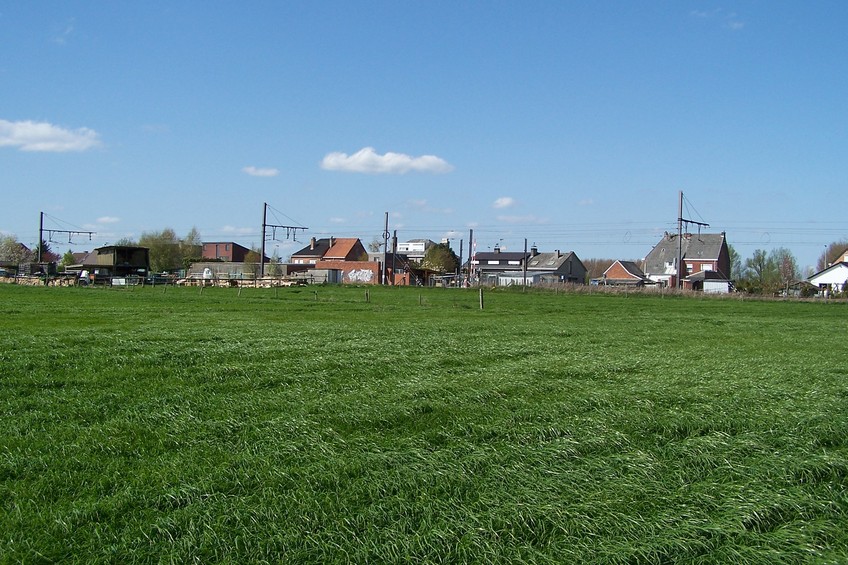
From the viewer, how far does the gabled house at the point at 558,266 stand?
130000mm

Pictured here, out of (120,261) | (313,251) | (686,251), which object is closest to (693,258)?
(686,251)

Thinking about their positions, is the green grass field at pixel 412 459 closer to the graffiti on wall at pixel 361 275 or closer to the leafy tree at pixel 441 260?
the graffiti on wall at pixel 361 275

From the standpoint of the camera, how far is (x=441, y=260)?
124438 mm

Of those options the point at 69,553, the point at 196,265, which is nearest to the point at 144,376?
the point at 69,553

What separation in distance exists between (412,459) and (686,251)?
124 metres

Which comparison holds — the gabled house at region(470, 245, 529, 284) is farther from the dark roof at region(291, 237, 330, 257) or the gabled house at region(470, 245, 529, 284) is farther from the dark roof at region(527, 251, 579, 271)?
Answer: the dark roof at region(291, 237, 330, 257)

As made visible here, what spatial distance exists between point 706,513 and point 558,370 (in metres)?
7.60

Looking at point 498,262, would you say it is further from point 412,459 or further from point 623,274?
point 412,459

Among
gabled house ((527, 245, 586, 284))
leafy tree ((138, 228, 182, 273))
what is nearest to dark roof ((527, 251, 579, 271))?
gabled house ((527, 245, 586, 284))

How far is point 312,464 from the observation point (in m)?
7.07

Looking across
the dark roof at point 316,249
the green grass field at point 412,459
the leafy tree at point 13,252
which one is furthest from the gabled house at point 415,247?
the green grass field at point 412,459

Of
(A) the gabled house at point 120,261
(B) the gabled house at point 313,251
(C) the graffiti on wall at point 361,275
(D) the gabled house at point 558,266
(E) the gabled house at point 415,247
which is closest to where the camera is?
(A) the gabled house at point 120,261

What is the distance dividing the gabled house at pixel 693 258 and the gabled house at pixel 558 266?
46.7 ft

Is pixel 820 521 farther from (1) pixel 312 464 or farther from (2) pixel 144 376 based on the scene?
(2) pixel 144 376
